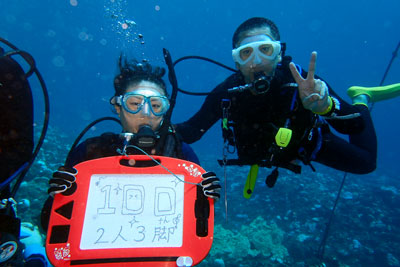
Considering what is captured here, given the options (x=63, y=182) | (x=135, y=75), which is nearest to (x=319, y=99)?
(x=135, y=75)

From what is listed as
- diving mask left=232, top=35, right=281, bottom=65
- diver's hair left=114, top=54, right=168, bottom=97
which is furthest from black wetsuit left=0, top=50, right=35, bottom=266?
diving mask left=232, top=35, right=281, bottom=65

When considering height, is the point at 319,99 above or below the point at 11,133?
above

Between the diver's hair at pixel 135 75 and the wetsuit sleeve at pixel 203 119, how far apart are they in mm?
1324

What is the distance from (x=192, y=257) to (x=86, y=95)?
122574mm

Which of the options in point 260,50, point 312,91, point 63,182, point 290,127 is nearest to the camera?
point 63,182

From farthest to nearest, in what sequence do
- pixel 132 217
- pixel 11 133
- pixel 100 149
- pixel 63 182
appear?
1. pixel 100 149
2. pixel 132 217
3. pixel 63 182
4. pixel 11 133

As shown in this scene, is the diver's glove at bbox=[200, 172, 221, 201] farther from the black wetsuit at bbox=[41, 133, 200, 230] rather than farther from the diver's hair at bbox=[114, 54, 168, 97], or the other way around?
the diver's hair at bbox=[114, 54, 168, 97]

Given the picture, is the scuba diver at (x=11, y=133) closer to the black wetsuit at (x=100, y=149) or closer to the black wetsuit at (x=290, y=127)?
the black wetsuit at (x=100, y=149)

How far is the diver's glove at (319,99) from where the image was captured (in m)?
2.83

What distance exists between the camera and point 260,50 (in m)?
3.84

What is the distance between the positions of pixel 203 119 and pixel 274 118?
59.5 inches

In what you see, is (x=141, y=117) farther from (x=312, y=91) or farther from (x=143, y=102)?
(x=312, y=91)

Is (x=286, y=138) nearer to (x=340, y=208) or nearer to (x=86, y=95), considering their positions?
(x=340, y=208)

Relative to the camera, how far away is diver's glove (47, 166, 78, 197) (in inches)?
76.3
